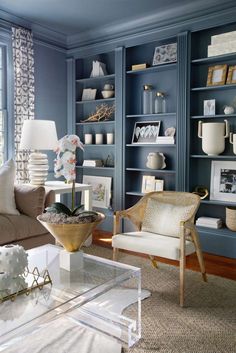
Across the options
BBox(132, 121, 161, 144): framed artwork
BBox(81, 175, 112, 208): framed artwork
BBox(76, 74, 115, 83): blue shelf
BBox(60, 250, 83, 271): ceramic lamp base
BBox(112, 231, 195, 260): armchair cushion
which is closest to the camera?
BBox(60, 250, 83, 271): ceramic lamp base

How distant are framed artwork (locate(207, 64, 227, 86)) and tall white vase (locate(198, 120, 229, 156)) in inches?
17.4

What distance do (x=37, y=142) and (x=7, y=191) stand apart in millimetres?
801

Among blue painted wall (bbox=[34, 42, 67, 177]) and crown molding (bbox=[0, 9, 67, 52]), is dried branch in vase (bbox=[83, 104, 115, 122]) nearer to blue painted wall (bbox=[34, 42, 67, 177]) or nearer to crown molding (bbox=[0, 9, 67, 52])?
blue painted wall (bbox=[34, 42, 67, 177])

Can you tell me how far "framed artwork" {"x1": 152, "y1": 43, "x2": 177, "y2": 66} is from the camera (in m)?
4.16

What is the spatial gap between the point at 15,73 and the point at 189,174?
2.41m

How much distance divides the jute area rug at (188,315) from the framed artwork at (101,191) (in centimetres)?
169

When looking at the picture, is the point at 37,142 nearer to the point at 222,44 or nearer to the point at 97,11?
the point at 97,11

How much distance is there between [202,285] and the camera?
291 cm

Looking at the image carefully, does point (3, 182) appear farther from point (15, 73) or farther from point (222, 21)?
point (222, 21)

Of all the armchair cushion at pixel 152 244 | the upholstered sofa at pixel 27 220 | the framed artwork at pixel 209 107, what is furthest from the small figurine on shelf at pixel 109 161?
the armchair cushion at pixel 152 244

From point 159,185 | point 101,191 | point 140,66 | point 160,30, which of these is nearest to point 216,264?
point 159,185

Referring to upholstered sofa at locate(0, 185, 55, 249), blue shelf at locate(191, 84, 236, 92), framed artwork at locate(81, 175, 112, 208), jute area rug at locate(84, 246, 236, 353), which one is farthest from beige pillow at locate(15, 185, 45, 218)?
blue shelf at locate(191, 84, 236, 92)

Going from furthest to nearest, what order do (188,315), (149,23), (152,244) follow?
(149,23) < (152,244) < (188,315)

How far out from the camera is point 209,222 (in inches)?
153
